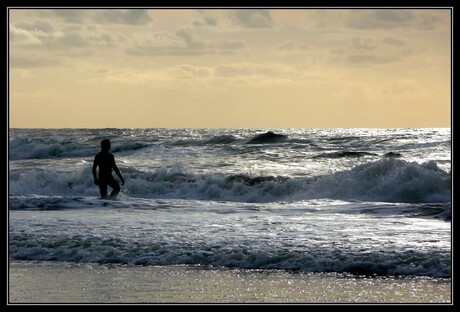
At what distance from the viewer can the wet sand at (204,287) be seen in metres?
8.45

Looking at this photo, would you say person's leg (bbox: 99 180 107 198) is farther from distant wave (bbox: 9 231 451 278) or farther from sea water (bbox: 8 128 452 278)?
distant wave (bbox: 9 231 451 278)

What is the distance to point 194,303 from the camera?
8.27 meters

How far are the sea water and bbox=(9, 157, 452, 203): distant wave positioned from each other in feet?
0.11

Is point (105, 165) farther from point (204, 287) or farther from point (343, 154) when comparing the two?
point (343, 154)

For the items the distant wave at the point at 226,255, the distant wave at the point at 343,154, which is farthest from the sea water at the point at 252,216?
the distant wave at the point at 343,154

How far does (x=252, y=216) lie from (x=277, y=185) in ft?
28.6

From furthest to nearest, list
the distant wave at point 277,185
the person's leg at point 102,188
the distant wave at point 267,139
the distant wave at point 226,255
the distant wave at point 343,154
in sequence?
the distant wave at point 267,139 → the distant wave at point 343,154 → the distant wave at point 277,185 → the person's leg at point 102,188 → the distant wave at point 226,255

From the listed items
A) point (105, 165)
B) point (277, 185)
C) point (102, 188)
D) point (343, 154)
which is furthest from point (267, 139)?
point (105, 165)

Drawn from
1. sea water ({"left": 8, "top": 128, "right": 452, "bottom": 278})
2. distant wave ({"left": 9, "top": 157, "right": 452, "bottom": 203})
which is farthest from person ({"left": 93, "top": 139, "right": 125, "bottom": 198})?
distant wave ({"left": 9, "top": 157, "right": 452, "bottom": 203})

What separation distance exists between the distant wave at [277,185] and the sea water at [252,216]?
0.03 m

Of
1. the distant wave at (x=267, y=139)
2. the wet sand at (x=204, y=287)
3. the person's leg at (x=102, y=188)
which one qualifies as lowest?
the wet sand at (x=204, y=287)

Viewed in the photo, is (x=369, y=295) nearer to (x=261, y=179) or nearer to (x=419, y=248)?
(x=419, y=248)

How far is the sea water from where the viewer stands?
10547 mm

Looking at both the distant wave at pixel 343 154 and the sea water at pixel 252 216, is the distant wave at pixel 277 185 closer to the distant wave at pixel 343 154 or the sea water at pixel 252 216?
the sea water at pixel 252 216
